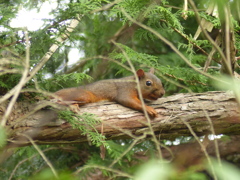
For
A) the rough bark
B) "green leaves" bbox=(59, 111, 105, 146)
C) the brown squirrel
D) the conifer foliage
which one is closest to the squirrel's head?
the brown squirrel

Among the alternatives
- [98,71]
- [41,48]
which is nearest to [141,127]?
[41,48]

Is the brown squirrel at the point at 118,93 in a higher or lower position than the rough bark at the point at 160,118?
higher

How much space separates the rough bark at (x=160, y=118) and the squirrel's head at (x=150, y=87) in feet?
0.99

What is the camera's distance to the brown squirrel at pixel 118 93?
12.8 feet

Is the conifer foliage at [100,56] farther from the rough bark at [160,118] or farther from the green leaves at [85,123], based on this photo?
the rough bark at [160,118]

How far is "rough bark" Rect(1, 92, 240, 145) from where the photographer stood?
11.2 ft

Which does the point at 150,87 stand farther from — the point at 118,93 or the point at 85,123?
the point at 85,123

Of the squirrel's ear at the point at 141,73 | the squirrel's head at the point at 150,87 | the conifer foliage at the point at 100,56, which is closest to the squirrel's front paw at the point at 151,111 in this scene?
the conifer foliage at the point at 100,56

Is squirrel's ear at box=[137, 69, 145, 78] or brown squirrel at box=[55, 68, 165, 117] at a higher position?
squirrel's ear at box=[137, 69, 145, 78]

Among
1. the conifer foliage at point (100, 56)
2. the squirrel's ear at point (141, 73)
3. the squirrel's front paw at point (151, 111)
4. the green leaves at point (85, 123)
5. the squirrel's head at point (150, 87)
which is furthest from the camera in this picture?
the squirrel's ear at point (141, 73)

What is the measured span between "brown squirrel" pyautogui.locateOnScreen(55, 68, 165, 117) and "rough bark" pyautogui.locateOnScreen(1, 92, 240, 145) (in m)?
0.11

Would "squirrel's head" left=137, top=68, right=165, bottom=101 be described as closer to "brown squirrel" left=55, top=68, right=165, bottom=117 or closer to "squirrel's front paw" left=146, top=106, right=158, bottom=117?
"brown squirrel" left=55, top=68, right=165, bottom=117

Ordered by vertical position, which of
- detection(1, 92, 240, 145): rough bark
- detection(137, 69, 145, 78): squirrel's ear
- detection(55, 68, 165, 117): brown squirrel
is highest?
detection(137, 69, 145, 78): squirrel's ear

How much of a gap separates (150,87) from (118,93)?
1.48 feet
